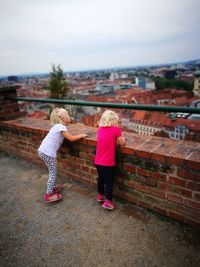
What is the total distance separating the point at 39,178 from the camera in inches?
111

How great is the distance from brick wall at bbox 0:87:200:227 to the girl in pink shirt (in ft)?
0.36

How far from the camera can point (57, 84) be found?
23406 millimetres

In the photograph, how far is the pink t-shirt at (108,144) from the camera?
2.02 meters

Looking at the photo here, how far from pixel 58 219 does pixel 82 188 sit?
1.82 feet

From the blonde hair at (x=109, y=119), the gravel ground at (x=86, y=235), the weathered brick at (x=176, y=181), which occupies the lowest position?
the gravel ground at (x=86, y=235)

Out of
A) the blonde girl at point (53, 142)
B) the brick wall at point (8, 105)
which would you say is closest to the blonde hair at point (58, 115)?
the blonde girl at point (53, 142)

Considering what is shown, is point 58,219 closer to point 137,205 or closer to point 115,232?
point 115,232

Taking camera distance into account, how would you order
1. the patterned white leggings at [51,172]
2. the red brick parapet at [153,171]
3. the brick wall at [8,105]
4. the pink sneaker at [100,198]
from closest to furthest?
1. the red brick parapet at [153,171]
2. the pink sneaker at [100,198]
3. the patterned white leggings at [51,172]
4. the brick wall at [8,105]

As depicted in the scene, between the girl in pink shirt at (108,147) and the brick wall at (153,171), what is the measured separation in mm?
110

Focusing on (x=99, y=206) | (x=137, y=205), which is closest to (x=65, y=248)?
(x=99, y=206)

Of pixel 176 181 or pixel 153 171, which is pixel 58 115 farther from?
pixel 176 181

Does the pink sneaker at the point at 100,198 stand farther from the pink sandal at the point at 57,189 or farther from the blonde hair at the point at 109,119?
the blonde hair at the point at 109,119

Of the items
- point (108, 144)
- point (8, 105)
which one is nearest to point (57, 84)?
point (8, 105)

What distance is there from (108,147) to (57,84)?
22622 millimetres
